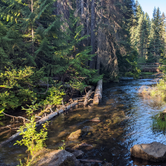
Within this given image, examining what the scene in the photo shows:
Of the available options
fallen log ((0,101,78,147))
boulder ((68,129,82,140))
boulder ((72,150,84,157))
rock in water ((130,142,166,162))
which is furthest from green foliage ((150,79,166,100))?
boulder ((72,150,84,157))

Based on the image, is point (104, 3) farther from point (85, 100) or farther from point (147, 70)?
point (147, 70)

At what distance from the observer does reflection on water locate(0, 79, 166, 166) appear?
5156 mm

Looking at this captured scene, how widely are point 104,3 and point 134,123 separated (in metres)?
18.8

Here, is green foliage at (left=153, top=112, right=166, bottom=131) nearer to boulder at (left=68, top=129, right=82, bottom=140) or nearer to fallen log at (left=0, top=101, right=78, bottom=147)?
boulder at (left=68, top=129, right=82, bottom=140)

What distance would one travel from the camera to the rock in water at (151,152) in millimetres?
4616

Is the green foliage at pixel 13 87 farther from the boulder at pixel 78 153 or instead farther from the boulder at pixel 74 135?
the boulder at pixel 78 153

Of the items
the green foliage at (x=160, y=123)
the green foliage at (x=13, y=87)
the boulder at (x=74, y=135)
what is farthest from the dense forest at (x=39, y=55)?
the green foliage at (x=160, y=123)

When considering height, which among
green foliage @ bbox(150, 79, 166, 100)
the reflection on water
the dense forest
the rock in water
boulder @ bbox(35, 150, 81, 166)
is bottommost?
the reflection on water

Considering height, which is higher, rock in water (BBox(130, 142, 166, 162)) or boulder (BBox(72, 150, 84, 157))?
rock in water (BBox(130, 142, 166, 162))

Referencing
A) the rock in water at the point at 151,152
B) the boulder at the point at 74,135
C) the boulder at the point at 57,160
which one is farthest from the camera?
the boulder at the point at 74,135

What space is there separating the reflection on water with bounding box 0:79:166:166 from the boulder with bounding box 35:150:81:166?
1.04m

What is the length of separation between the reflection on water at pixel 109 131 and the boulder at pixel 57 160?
1039mm

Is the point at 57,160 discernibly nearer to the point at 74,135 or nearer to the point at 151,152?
the point at 74,135

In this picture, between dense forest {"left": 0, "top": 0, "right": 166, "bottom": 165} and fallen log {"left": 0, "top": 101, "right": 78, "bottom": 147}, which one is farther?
dense forest {"left": 0, "top": 0, "right": 166, "bottom": 165}
